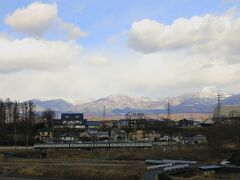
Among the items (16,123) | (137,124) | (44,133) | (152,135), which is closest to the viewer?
(16,123)

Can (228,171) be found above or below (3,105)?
below

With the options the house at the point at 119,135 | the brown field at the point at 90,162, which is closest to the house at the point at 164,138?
the house at the point at 119,135

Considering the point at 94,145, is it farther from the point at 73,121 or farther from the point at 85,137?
the point at 73,121

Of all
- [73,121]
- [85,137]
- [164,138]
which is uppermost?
[73,121]

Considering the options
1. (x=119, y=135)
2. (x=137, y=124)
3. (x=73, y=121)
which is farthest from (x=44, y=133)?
(x=137, y=124)

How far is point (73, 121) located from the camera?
188750 mm

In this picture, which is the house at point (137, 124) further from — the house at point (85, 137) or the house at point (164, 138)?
the house at point (85, 137)

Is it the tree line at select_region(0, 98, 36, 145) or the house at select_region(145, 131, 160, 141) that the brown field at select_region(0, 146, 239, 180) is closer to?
the tree line at select_region(0, 98, 36, 145)

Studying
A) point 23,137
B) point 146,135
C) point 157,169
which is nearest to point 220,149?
point 157,169

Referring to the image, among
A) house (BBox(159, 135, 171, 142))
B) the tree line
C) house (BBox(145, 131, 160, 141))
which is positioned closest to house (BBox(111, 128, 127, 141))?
house (BBox(145, 131, 160, 141))

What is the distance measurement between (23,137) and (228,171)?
78.1 metres

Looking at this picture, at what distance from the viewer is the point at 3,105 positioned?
6029 inches

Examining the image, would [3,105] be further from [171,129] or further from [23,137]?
[171,129]

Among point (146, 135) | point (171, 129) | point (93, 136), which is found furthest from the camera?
point (171, 129)
